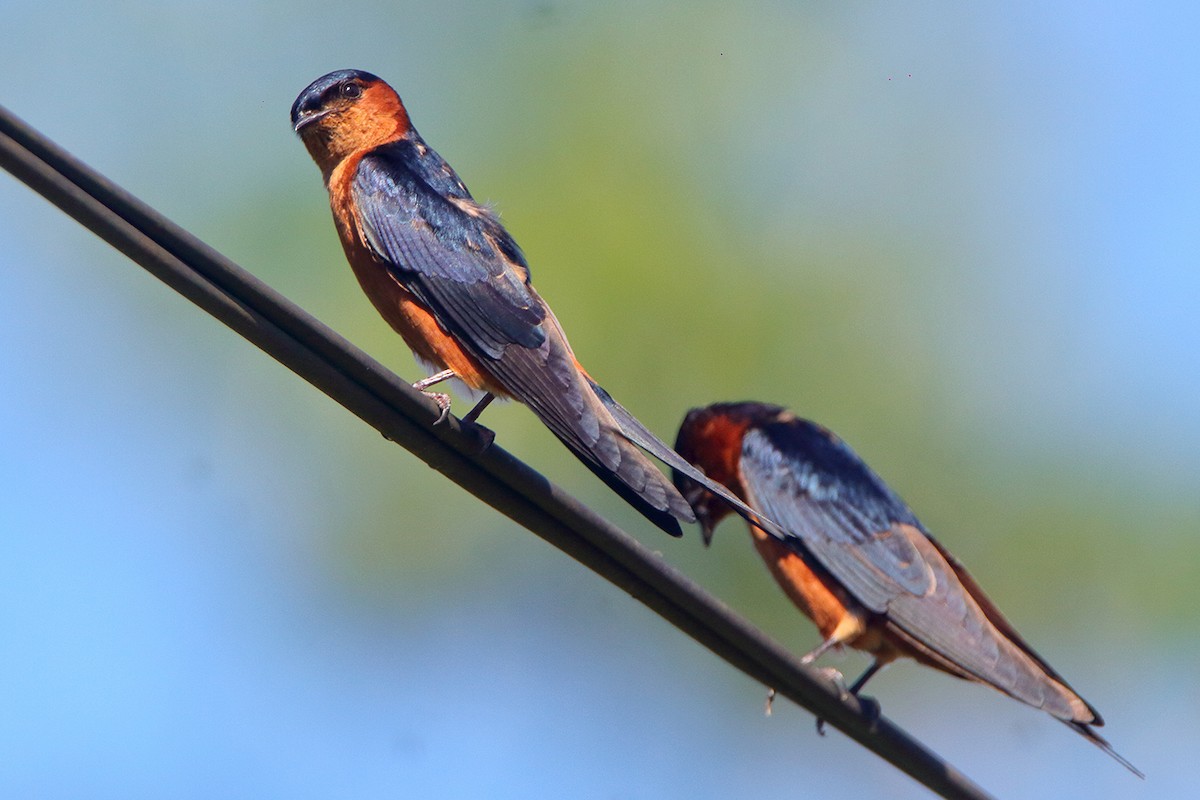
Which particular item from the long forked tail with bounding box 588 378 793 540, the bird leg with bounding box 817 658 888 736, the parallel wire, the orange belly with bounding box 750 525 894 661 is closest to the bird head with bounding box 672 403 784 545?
the orange belly with bounding box 750 525 894 661

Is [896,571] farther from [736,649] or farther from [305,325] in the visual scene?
[305,325]

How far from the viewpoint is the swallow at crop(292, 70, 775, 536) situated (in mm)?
4195

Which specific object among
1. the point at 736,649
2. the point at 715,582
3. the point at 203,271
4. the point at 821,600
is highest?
the point at 715,582

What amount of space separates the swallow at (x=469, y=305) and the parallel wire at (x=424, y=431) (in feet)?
1.61

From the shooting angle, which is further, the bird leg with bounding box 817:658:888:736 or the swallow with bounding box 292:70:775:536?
the bird leg with bounding box 817:658:888:736

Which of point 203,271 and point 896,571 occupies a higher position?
point 896,571

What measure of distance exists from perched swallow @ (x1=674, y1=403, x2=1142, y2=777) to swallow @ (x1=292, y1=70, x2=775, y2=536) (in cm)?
153

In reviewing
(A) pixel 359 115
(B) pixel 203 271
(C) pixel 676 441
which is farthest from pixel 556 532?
(C) pixel 676 441

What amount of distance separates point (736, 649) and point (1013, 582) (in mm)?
8836

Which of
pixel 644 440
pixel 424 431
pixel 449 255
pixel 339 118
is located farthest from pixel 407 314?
pixel 424 431

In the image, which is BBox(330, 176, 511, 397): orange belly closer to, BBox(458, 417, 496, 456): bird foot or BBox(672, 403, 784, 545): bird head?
BBox(458, 417, 496, 456): bird foot

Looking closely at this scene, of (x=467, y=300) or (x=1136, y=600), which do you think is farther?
(x=1136, y=600)

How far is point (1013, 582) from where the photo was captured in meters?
11.9

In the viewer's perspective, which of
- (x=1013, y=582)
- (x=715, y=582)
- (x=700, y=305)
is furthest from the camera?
(x=700, y=305)
